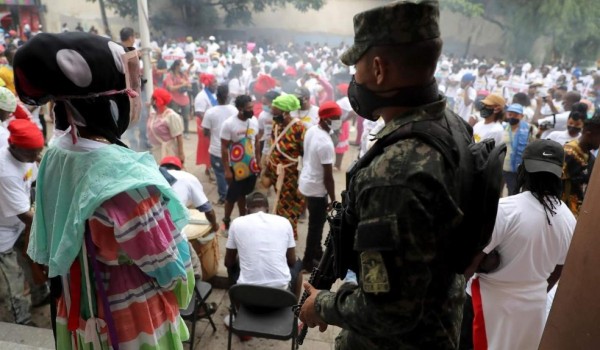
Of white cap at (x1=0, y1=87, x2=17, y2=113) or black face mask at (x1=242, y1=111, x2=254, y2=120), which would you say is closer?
white cap at (x1=0, y1=87, x2=17, y2=113)

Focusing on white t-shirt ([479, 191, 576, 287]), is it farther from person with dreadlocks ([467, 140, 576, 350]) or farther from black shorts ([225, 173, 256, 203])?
black shorts ([225, 173, 256, 203])

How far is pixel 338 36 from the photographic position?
81.5ft

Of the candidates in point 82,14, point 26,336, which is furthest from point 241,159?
point 82,14

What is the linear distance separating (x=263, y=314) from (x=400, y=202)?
8.08ft

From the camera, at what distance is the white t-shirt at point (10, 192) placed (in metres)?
3.29

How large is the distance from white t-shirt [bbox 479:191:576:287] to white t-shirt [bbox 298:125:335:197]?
2310 millimetres

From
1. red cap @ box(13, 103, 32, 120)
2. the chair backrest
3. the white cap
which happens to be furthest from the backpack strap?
red cap @ box(13, 103, 32, 120)

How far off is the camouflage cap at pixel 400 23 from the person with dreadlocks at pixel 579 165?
11.6 ft

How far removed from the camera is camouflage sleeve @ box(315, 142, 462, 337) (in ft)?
4.16

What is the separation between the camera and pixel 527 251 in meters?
2.49

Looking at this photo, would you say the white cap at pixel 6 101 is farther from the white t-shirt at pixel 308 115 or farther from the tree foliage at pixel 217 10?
the tree foliage at pixel 217 10

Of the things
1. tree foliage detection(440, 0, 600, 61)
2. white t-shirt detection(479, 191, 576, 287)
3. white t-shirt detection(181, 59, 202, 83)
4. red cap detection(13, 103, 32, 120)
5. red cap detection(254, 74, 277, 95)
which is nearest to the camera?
white t-shirt detection(479, 191, 576, 287)

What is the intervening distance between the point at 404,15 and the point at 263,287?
2.35 metres

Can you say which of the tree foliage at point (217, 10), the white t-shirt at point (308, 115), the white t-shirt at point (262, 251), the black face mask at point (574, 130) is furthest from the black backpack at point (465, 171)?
the tree foliage at point (217, 10)
